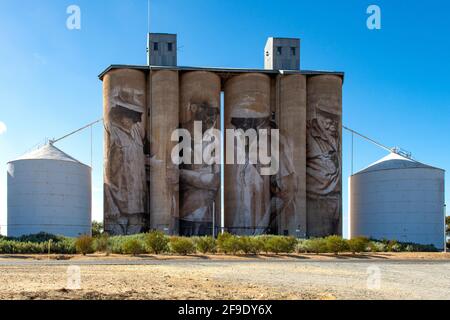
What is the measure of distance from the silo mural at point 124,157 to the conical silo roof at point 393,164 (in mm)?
33740

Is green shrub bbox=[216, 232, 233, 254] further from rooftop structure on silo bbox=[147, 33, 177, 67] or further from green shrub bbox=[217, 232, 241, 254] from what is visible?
rooftop structure on silo bbox=[147, 33, 177, 67]

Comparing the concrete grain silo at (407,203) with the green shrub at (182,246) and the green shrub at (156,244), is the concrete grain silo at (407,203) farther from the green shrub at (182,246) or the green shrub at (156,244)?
the green shrub at (156,244)

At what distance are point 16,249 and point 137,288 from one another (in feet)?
95.5

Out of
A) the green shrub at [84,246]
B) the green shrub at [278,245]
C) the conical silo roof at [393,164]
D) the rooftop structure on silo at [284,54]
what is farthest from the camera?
the rooftop structure on silo at [284,54]

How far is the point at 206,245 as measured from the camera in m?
39.8

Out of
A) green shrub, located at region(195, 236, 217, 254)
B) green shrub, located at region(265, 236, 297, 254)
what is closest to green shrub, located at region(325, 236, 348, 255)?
green shrub, located at region(265, 236, 297, 254)

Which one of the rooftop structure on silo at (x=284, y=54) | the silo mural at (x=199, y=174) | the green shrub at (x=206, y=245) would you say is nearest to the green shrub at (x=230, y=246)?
the green shrub at (x=206, y=245)

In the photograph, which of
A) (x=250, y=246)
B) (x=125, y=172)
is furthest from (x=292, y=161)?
(x=250, y=246)

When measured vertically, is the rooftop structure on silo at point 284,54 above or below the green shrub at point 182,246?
above

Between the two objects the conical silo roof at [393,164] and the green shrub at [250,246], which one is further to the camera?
the conical silo roof at [393,164]

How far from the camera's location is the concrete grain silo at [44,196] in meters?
61.7

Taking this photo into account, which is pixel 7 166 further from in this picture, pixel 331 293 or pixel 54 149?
pixel 331 293

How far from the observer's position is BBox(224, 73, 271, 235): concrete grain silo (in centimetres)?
6762
